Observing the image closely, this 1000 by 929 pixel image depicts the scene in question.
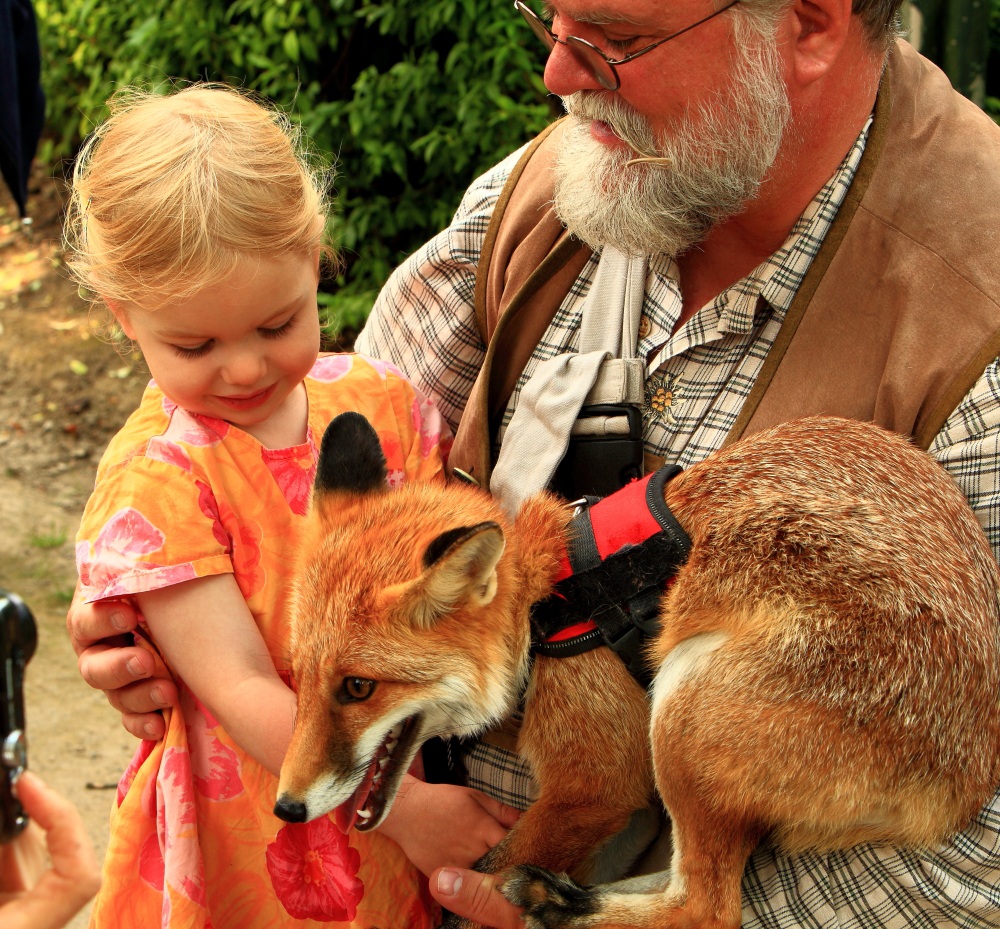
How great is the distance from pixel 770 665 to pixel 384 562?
0.95m

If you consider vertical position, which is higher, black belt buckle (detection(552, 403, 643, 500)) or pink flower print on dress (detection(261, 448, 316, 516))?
black belt buckle (detection(552, 403, 643, 500))

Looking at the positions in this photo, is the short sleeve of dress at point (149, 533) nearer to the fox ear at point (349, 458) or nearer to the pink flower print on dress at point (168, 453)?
the pink flower print on dress at point (168, 453)

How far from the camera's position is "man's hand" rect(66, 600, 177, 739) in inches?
109

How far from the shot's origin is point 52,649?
6.43 metres

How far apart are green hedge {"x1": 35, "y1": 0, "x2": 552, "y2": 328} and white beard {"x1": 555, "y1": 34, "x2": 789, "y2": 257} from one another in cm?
377

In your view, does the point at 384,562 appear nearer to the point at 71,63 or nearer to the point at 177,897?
the point at 177,897

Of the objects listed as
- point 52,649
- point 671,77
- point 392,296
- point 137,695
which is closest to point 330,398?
point 392,296

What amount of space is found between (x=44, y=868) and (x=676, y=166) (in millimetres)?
2181

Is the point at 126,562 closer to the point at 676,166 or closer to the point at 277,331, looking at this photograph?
the point at 277,331

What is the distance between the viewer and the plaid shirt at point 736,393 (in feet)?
7.70

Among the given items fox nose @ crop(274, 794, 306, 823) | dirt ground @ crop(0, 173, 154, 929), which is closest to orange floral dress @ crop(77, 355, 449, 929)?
fox nose @ crop(274, 794, 306, 823)

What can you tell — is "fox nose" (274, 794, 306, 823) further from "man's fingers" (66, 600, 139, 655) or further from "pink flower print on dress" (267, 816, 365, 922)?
"man's fingers" (66, 600, 139, 655)

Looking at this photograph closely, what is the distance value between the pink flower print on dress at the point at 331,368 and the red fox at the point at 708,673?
1.33 ft

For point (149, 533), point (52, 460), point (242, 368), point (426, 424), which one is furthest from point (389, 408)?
point (52, 460)
